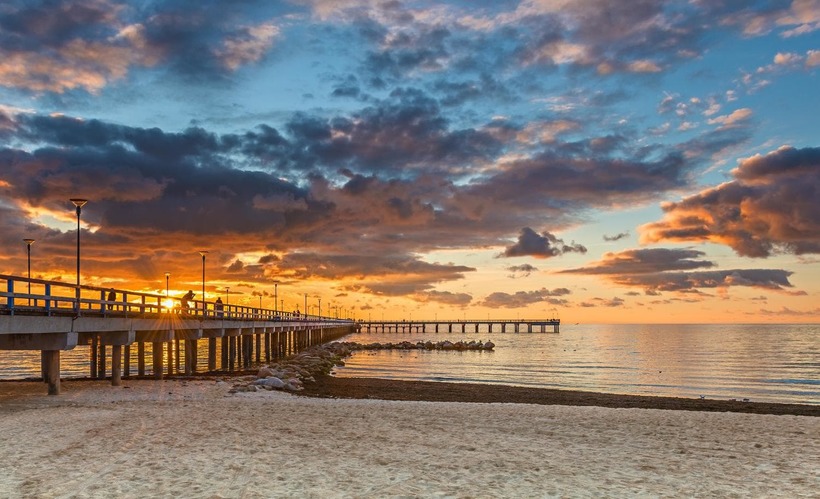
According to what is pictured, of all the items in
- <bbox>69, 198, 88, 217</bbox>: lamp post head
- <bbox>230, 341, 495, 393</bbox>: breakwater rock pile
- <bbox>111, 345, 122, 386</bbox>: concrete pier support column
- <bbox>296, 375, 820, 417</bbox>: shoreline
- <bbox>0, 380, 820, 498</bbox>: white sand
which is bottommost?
<bbox>296, 375, 820, 417</bbox>: shoreline

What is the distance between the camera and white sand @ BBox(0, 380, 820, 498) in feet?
34.1

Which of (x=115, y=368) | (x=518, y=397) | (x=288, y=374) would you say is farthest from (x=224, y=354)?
(x=518, y=397)

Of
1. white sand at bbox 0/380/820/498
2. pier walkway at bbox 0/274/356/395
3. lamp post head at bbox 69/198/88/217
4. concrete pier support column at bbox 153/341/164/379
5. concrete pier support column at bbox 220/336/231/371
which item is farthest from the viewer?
concrete pier support column at bbox 220/336/231/371

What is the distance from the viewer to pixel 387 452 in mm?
13195

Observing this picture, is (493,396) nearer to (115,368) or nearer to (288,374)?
(288,374)

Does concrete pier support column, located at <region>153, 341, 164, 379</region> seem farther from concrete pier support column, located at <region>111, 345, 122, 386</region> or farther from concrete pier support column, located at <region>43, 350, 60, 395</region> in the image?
concrete pier support column, located at <region>43, 350, 60, 395</region>

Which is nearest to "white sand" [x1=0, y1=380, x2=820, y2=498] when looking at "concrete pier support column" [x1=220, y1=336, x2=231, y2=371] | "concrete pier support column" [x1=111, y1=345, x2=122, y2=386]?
"concrete pier support column" [x1=111, y1=345, x2=122, y2=386]

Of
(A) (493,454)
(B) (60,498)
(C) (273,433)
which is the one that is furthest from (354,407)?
(B) (60,498)

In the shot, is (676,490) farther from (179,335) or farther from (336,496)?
(179,335)

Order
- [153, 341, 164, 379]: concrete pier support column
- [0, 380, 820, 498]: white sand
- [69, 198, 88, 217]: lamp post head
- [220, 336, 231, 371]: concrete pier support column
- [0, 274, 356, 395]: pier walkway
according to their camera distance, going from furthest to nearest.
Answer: [220, 336, 231, 371]: concrete pier support column, [153, 341, 164, 379]: concrete pier support column, [69, 198, 88, 217]: lamp post head, [0, 274, 356, 395]: pier walkway, [0, 380, 820, 498]: white sand

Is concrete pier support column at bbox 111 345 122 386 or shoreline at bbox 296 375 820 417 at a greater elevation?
concrete pier support column at bbox 111 345 122 386

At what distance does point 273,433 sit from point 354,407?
5.90 meters

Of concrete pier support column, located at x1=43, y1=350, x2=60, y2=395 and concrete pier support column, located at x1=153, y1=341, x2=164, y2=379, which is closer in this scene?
concrete pier support column, located at x1=43, y1=350, x2=60, y2=395

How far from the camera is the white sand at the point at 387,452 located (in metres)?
10.4
